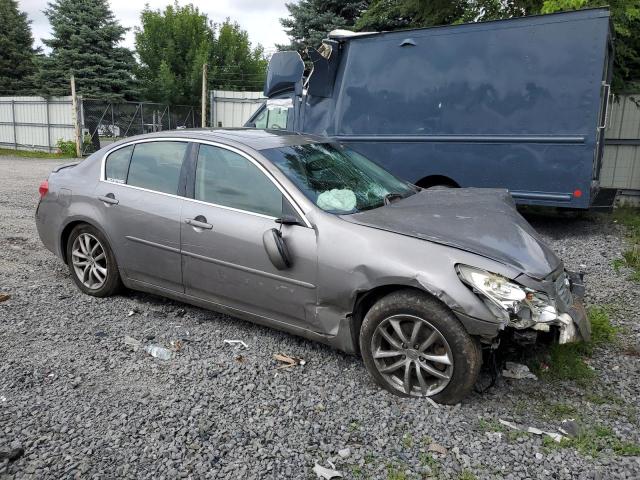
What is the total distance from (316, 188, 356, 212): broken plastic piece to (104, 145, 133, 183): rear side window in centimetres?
195

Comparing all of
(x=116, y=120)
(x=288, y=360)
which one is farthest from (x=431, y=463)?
(x=116, y=120)

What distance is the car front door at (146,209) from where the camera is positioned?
4.27 meters

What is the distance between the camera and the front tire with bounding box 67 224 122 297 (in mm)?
4754

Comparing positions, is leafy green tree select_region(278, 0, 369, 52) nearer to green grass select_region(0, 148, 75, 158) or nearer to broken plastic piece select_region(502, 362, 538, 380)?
green grass select_region(0, 148, 75, 158)

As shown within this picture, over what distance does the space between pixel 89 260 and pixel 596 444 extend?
13.8 feet

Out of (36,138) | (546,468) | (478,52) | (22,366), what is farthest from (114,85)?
(546,468)

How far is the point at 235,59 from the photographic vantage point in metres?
40.3

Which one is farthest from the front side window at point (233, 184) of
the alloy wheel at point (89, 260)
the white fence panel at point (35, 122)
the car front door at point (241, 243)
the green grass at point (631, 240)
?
the white fence panel at point (35, 122)

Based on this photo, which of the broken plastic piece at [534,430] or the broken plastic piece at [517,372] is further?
the broken plastic piece at [517,372]

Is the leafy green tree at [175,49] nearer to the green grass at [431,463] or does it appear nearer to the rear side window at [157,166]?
the rear side window at [157,166]

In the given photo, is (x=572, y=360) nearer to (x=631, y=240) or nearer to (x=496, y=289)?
(x=496, y=289)

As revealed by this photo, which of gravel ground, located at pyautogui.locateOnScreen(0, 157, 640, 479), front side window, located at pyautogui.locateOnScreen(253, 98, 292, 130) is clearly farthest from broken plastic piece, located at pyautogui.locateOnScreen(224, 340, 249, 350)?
front side window, located at pyautogui.locateOnScreen(253, 98, 292, 130)

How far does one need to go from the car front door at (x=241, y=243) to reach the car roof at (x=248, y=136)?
→ 0.12 meters

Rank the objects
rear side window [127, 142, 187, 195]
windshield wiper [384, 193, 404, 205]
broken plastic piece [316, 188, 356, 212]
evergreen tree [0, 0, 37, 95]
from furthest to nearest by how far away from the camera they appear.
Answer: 1. evergreen tree [0, 0, 37, 95]
2. rear side window [127, 142, 187, 195]
3. windshield wiper [384, 193, 404, 205]
4. broken plastic piece [316, 188, 356, 212]
